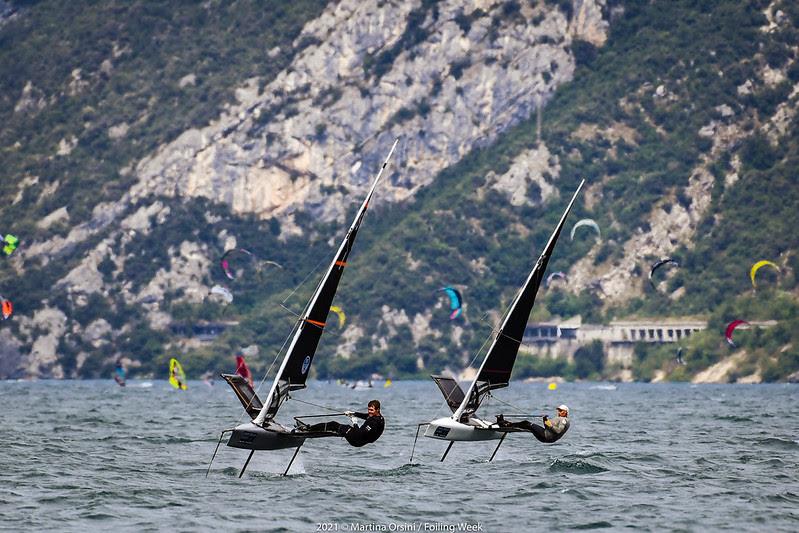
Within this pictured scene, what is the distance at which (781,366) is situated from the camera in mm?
165125

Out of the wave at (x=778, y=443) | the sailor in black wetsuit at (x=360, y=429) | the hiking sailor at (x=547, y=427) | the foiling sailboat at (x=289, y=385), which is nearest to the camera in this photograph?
the foiling sailboat at (x=289, y=385)

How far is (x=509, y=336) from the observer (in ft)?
150

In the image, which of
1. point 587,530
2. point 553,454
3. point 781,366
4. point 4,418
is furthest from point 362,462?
point 781,366

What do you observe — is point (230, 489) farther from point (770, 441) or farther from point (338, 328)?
point (338, 328)

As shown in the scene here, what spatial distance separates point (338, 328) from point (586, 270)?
103ft

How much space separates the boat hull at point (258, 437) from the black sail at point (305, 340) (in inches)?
23.9

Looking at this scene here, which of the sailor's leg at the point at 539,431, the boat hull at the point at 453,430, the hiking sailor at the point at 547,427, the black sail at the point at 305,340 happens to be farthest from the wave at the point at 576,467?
the black sail at the point at 305,340

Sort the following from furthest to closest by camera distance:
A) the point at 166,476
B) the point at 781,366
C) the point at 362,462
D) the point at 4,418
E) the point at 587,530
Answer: the point at 781,366, the point at 4,418, the point at 362,462, the point at 166,476, the point at 587,530

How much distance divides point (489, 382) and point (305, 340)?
6.85 m

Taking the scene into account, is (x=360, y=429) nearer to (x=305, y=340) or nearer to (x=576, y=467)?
(x=305, y=340)

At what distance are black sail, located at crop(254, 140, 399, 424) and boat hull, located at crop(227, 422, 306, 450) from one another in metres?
0.61

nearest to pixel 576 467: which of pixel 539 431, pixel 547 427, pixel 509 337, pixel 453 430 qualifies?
pixel 547 427

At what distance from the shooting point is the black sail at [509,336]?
45.5 meters

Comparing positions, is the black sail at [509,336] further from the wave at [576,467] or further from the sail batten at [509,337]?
the wave at [576,467]
